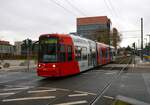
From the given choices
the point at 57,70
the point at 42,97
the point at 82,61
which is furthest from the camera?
the point at 82,61

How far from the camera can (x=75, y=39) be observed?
21531 mm

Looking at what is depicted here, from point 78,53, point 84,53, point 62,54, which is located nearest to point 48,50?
point 62,54

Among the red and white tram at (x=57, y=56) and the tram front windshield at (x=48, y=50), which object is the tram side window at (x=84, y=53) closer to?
the red and white tram at (x=57, y=56)

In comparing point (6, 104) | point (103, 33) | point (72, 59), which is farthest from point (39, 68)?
point (103, 33)

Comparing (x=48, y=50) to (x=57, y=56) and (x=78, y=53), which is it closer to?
(x=57, y=56)

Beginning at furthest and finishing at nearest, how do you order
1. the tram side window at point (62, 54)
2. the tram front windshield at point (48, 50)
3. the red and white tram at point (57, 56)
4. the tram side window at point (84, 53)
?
the tram side window at point (84, 53)
the tram side window at point (62, 54)
the tram front windshield at point (48, 50)
the red and white tram at point (57, 56)

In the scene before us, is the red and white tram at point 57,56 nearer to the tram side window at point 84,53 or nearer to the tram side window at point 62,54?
the tram side window at point 62,54

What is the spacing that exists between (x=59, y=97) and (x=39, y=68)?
732 cm

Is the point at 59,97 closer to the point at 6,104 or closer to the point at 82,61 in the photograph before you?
the point at 6,104

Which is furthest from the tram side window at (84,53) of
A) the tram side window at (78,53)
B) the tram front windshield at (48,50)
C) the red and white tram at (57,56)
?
the tram front windshield at (48,50)

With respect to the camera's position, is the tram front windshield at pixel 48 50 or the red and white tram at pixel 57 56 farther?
the tram front windshield at pixel 48 50

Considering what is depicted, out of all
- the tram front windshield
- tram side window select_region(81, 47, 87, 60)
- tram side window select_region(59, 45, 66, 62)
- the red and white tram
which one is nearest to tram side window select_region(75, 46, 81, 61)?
the red and white tram

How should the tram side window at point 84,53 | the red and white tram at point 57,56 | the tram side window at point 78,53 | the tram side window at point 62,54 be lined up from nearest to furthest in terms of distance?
the red and white tram at point 57,56 < the tram side window at point 62,54 < the tram side window at point 78,53 < the tram side window at point 84,53

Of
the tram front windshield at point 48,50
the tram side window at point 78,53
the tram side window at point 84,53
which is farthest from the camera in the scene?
the tram side window at point 84,53
